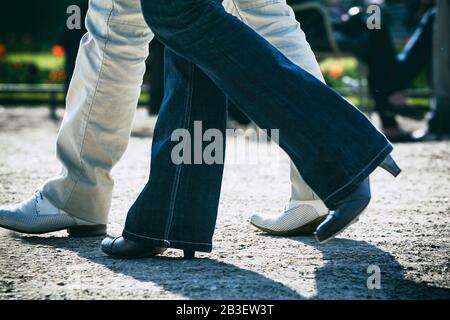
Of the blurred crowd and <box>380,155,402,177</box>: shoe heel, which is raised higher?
<box>380,155,402,177</box>: shoe heel

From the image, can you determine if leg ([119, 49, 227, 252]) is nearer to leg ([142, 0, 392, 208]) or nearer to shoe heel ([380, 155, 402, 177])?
leg ([142, 0, 392, 208])

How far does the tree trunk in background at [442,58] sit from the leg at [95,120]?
4.38 metres

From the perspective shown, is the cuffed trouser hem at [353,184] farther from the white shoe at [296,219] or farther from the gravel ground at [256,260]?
the white shoe at [296,219]

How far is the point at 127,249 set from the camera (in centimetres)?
253

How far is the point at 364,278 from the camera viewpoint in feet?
7.61

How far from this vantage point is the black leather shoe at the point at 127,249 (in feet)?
8.28

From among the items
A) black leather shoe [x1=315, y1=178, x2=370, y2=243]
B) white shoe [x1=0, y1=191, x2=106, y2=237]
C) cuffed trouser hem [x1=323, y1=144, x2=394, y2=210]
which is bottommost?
white shoe [x1=0, y1=191, x2=106, y2=237]

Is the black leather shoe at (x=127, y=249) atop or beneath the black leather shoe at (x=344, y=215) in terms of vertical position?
beneath

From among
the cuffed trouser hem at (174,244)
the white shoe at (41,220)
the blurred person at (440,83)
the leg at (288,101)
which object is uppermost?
the leg at (288,101)

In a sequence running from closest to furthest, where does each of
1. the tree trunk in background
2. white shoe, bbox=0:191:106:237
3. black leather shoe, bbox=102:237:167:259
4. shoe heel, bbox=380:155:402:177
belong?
shoe heel, bbox=380:155:402:177 < black leather shoe, bbox=102:237:167:259 < white shoe, bbox=0:191:106:237 < the tree trunk in background

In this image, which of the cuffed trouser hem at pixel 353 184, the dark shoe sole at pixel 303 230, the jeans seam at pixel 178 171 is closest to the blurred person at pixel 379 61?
the dark shoe sole at pixel 303 230

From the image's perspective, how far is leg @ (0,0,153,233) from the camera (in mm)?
2746

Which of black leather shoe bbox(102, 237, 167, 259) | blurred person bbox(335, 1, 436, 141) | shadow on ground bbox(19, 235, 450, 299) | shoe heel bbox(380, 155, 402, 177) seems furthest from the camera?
blurred person bbox(335, 1, 436, 141)

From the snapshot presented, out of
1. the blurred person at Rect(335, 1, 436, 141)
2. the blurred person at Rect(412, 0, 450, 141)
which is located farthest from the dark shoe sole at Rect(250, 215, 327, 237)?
the blurred person at Rect(335, 1, 436, 141)
